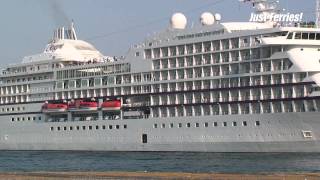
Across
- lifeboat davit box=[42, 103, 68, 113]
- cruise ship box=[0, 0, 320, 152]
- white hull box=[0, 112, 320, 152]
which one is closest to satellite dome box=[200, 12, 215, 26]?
cruise ship box=[0, 0, 320, 152]

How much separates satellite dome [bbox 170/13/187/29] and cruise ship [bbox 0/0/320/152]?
123 mm

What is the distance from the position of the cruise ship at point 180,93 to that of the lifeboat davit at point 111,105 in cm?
11

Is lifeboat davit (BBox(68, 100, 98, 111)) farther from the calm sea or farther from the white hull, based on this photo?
the calm sea

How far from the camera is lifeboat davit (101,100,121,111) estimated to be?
74438mm

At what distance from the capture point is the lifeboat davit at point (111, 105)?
2931 inches

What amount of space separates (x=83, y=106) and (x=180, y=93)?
1274 cm

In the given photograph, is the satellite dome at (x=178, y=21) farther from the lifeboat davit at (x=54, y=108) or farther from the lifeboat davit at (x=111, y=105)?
the lifeboat davit at (x=54, y=108)

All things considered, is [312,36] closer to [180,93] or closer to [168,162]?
[180,93]

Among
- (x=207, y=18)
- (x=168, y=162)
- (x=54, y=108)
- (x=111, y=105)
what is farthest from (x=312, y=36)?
(x=54, y=108)

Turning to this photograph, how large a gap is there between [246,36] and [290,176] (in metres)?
26.9

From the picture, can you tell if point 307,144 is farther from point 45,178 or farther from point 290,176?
point 45,178

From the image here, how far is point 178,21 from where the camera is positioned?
243 feet

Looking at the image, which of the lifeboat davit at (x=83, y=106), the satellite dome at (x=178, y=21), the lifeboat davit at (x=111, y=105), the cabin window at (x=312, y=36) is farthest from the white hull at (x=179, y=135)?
the satellite dome at (x=178, y=21)

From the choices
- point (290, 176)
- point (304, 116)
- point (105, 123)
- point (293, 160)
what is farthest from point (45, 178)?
point (105, 123)
